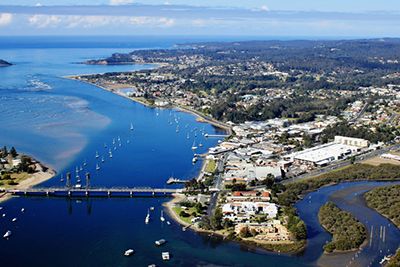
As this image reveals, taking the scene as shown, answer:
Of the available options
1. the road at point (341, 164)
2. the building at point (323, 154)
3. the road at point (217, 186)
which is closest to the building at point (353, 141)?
the building at point (323, 154)

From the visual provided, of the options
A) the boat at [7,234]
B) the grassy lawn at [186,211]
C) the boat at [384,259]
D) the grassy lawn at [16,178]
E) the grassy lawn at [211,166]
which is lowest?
the boat at [384,259]

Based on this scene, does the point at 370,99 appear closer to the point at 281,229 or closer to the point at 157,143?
the point at 157,143

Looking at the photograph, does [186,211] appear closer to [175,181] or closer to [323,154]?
[175,181]

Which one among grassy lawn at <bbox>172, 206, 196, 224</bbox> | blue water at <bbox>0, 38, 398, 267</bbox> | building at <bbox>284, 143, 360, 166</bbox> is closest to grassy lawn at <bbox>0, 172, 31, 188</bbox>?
blue water at <bbox>0, 38, 398, 267</bbox>

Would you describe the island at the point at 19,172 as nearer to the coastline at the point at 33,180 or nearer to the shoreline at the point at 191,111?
the coastline at the point at 33,180

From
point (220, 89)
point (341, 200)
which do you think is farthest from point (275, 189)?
point (220, 89)

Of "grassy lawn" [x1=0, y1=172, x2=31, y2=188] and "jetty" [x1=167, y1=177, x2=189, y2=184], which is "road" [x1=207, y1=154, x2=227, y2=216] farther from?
"grassy lawn" [x1=0, y1=172, x2=31, y2=188]

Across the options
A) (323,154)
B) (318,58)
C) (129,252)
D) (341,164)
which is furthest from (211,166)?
(318,58)
